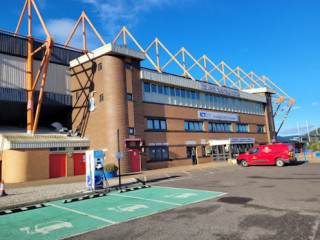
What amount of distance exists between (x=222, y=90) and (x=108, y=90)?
21.1m

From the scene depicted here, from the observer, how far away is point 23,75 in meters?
27.2

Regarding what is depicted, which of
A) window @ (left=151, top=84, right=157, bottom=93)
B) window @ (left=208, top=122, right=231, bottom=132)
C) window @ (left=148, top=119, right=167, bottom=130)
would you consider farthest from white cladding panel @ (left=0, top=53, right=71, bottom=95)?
window @ (left=208, top=122, right=231, bottom=132)

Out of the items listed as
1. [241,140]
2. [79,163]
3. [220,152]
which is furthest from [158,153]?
[241,140]

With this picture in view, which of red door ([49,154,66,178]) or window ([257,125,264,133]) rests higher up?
window ([257,125,264,133])

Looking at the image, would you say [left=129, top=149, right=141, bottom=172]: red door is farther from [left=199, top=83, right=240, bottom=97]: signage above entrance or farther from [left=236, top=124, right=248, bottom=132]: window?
[left=236, top=124, right=248, bottom=132]: window

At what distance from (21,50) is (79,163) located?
13938 millimetres

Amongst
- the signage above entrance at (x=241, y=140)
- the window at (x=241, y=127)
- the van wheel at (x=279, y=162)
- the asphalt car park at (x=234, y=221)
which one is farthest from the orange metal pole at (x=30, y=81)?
the window at (x=241, y=127)

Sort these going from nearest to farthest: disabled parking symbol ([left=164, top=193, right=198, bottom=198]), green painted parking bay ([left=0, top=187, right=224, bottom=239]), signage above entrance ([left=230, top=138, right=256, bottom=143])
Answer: green painted parking bay ([left=0, top=187, right=224, bottom=239])
disabled parking symbol ([left=164, top=193, right=198, bottom=198])
signage above entrance ([left=230, top=138, right=256, bottom=143])

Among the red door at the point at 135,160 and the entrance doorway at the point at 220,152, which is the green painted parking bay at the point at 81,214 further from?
the entrance doorway at the point at 220,152

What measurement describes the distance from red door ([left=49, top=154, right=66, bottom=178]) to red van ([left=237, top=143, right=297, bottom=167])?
1786cm

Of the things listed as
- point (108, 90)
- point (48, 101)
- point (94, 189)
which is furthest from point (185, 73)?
point (94, 189)

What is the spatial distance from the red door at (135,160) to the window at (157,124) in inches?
153

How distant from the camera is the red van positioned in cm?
2244

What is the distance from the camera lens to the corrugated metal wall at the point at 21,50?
26016 millimetres
